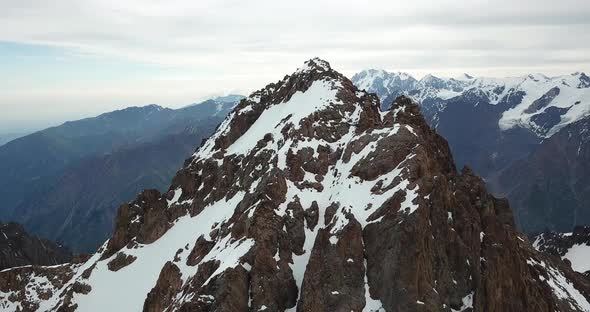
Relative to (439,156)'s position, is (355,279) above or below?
below

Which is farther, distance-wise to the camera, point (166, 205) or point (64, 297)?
point (166, 205)

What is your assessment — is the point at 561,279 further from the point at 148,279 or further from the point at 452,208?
the point at 148,279

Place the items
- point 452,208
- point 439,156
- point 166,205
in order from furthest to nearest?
point 166,205 → point 439,156 → point 452,208

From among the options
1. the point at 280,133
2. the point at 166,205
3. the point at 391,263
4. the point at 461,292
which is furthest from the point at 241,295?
the point at 166,205

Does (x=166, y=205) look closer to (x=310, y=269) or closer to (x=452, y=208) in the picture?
(x=310, y=269)

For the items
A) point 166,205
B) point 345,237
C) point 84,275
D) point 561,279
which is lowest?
point 561,279

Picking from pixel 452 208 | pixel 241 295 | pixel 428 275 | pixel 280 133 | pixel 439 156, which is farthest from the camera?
pixel 280 133

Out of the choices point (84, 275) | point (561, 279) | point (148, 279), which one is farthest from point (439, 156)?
point (84, 275)
